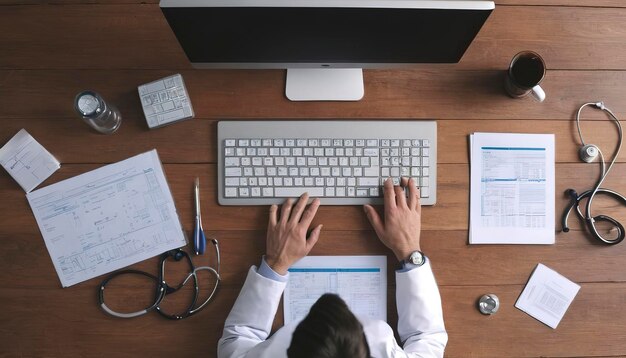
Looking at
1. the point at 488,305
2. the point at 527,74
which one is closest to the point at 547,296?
the point at 488,305

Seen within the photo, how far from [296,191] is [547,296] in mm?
650

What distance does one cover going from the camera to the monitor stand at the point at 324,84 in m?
1.02

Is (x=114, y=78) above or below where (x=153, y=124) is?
above

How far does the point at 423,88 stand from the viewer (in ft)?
3.47

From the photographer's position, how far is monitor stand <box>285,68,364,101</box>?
102 cm

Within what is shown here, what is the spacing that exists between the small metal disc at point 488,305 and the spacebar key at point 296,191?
0.46 meters

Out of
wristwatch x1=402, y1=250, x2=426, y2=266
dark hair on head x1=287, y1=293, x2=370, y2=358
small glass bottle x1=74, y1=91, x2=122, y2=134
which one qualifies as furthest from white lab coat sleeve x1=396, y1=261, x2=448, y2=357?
small glass bottle x1=74, y1=91, x2=122, y2=134

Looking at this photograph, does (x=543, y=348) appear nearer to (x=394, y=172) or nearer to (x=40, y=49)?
(x=394, y=172)

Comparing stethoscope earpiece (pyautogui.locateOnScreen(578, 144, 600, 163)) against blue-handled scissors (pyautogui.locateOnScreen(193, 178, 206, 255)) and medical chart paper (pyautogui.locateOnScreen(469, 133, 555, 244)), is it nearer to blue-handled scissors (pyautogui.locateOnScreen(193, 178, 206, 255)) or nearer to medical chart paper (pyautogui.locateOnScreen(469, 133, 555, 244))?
medical chart paper (pyautogui.locateOnScreen(469, 133, 555, 244))

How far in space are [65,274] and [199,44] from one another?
62 centimetres

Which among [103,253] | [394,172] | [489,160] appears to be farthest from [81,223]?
[489,160]

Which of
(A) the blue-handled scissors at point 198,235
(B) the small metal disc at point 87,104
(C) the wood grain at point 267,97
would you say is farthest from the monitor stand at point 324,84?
(B) the small metal disc at point 87,104

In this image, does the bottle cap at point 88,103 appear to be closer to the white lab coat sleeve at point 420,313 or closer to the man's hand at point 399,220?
the man's hand at point 399,220

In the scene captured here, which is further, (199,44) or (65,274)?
(65,274)
